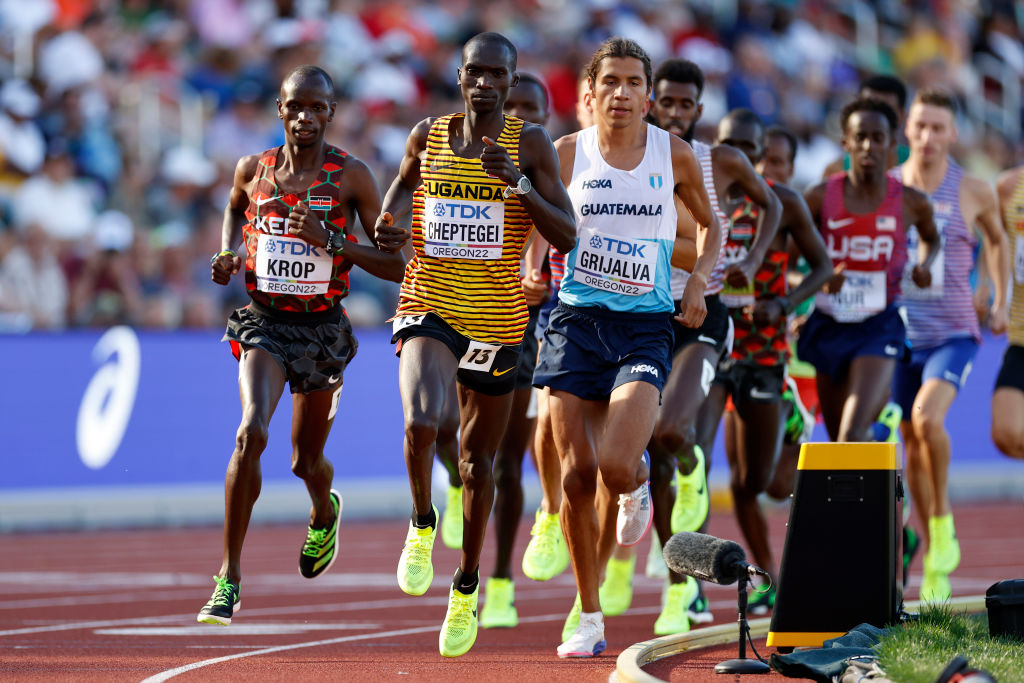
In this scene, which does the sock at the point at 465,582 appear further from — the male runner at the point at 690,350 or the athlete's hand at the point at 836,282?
the athlete's hand at the point at 836,282

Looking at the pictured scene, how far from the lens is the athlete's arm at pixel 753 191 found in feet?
30.3

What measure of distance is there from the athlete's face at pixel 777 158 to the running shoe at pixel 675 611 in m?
3.53

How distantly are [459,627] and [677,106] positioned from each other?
3.48 m

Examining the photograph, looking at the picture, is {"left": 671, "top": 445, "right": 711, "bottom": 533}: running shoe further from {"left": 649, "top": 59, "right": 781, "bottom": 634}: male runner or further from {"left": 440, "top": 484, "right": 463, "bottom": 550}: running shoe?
{"left": 440, "top": 484, "right": 463, "bottom": 550}: running shoe

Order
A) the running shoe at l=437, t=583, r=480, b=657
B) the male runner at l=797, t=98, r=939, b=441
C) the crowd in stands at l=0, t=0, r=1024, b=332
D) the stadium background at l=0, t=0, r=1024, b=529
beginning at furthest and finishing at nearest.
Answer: the crowd in stands at l=0, t=0, r=1024, b=332, the stadium background at l=0, t=0, r=1024, b=529, the male runner at l=797, t=98, r=939, b=441, the running shoe at l=437, t=583, r=480, b=657

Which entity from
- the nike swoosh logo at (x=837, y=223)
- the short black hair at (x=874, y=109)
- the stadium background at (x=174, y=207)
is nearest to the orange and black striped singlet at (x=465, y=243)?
the nike swoosh logo at (x=837, y=223)

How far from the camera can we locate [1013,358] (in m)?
10.2

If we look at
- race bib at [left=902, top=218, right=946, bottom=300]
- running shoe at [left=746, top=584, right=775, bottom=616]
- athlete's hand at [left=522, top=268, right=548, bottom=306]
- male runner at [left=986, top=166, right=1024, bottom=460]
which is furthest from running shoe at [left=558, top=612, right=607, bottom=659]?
race bib at [left=902, top=218, right=946, bottom=300]

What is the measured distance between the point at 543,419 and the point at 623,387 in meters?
0.80

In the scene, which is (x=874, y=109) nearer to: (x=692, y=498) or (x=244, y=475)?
(x=692, y=498)

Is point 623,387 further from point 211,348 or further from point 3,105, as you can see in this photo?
point 3,105

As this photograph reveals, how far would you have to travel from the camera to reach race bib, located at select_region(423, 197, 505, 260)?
7367mm

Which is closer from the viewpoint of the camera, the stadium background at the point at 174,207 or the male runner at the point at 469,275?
the male runner at the point at 469,275

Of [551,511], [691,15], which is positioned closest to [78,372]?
[551,511]
